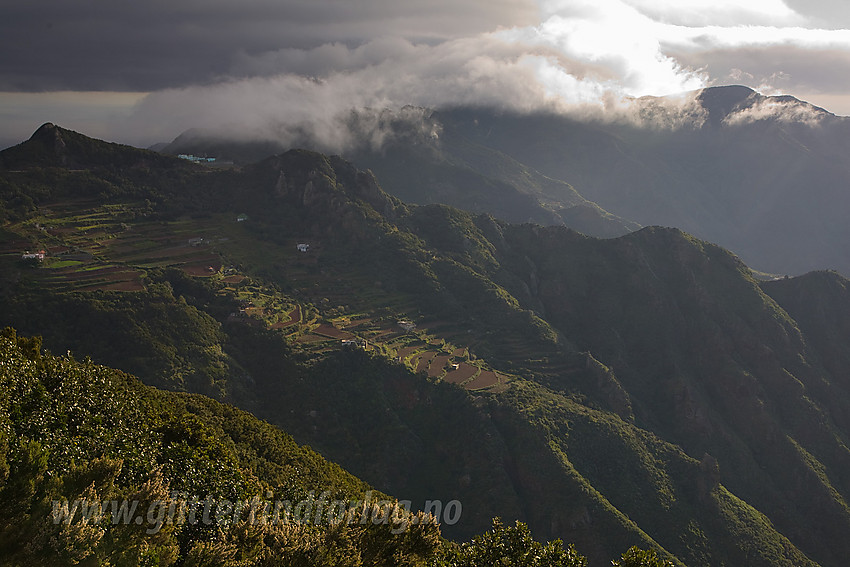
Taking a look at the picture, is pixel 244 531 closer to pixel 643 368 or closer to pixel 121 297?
pixel 121 297

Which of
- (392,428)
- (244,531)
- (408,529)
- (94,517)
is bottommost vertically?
(392,428)

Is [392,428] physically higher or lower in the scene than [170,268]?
lower

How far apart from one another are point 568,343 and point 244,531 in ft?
537

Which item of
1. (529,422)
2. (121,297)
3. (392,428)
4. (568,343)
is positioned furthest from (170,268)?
(568,343)

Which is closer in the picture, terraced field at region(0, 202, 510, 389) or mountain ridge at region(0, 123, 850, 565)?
mountain ridge at region(0, 123, 850, 565)

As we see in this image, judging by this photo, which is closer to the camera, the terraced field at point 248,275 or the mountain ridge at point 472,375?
the mountain ridge at point 472,375

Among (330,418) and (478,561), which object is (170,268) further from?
(478,561)

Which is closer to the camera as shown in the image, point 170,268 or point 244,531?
point 244,531

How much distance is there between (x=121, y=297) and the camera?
13088cm

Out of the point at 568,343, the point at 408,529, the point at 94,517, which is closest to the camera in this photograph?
the point at 94,517

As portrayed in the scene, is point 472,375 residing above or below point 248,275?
below

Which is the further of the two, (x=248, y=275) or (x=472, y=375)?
(x=248, y=275)

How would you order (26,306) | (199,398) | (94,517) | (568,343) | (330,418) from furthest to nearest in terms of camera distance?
(568,343) → (330,418) → (26,306) → (199,398) → (94,517)

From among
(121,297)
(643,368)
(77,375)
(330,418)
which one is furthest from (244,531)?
(643,368)
